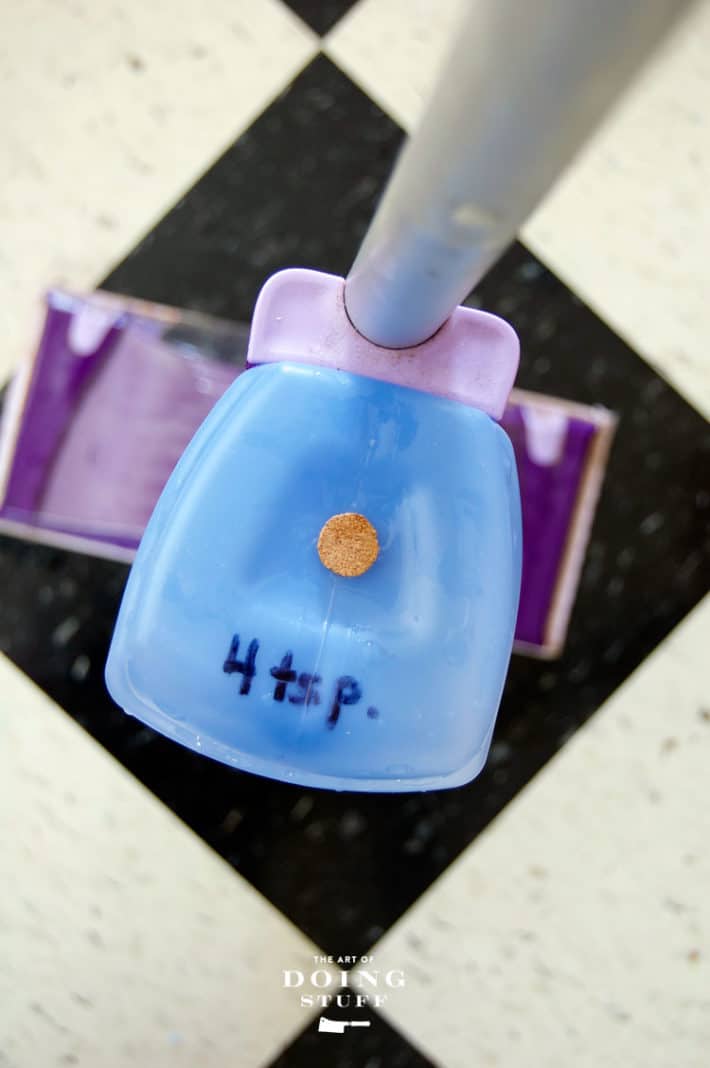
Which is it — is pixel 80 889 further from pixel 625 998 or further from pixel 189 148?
pixel 189 148

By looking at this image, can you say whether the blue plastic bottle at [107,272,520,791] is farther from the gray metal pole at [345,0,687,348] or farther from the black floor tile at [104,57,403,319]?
the black floor tile at [104,57,403,319]

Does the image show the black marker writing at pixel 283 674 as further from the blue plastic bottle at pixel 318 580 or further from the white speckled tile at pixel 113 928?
the white speckled tile at pixel 113 928

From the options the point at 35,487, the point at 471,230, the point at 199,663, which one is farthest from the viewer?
the point at 35,487

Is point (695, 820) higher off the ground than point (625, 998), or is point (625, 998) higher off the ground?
point (695, 820)

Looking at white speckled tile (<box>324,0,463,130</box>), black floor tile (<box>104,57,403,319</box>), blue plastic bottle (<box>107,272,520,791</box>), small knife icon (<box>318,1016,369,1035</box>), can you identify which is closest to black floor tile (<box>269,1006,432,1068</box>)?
small knife icon (<box>318,1016,369,1035</box>)

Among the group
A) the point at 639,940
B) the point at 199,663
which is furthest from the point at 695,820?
the point at 199,663

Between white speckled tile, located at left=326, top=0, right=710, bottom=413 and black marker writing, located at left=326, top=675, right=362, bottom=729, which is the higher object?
white speckled tile, located at left=326, top=0, right=710, bottom=413
